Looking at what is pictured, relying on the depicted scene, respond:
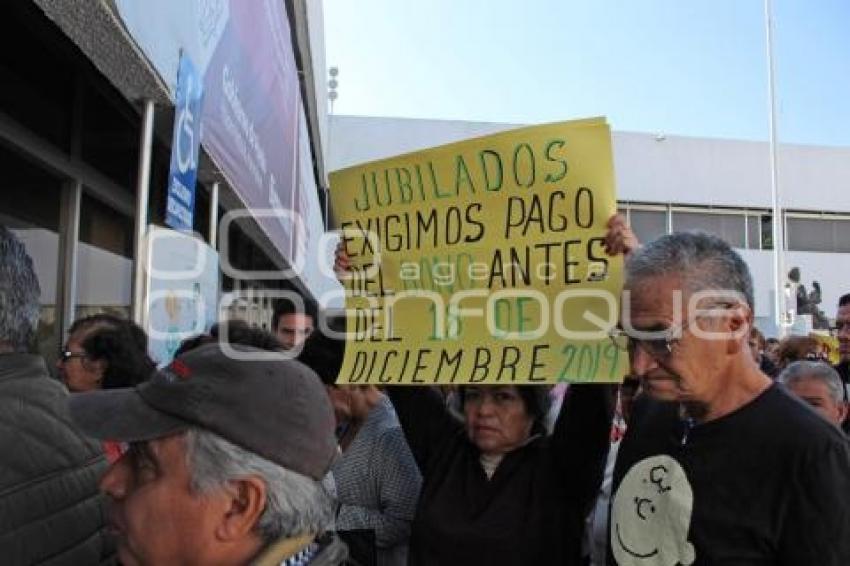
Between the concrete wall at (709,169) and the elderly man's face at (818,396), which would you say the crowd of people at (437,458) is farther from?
the concrete wall at (709,169)

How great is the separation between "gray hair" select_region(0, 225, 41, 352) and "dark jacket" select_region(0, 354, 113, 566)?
99mm

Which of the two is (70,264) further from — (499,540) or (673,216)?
(673,216)

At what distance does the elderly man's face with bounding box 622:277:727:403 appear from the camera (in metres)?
1.89

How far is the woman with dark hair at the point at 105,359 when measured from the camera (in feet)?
12.4

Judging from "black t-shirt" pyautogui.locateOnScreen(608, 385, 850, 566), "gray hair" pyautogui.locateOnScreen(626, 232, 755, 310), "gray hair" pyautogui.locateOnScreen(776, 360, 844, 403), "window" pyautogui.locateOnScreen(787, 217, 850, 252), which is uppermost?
"window" pyautogui.locateOnScreen(787, 217, 850, 252)

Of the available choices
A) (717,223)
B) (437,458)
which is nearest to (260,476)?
(437,458)

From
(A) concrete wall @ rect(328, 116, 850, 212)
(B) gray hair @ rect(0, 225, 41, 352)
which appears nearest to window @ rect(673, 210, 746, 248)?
(A) concrete wall @ rect(328, 116, 850, 212)

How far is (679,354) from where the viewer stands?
189cm

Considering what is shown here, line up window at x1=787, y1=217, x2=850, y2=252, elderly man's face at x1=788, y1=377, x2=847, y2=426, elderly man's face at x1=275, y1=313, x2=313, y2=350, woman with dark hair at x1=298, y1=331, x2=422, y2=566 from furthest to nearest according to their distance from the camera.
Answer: window at x1=787, y1=217, x2=850, y2=252
elderly man's face at x1=275, y1=313, x2=313, y2=350
elderly man's face at x1=788, y1=377, x2=847, y2=426
woman with dark hair at x1=298, y1=331, x2=422, y2=566

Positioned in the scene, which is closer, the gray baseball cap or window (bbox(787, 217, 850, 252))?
the gray baseball cap

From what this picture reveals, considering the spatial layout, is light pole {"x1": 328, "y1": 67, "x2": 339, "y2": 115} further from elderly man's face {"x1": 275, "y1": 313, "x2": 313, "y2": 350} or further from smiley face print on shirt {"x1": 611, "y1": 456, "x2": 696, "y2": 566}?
smiley face print on shirt {"x1": 611, "y1": 456, "x2": 696, "y2": 566}

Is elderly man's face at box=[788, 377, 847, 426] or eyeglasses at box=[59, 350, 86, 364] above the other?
eyeglasses at box=[59, 350, 86, 364]

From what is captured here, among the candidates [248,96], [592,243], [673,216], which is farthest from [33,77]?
[673,216]

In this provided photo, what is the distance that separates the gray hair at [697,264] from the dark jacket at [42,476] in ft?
4.21
